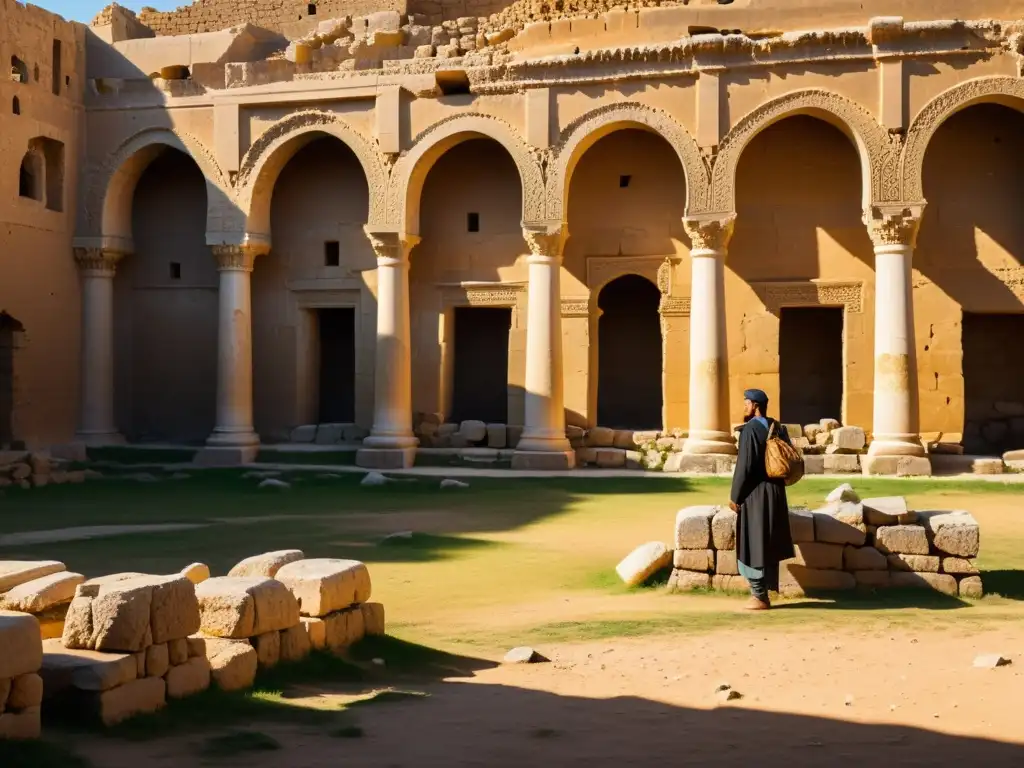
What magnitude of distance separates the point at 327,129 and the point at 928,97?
1012cm

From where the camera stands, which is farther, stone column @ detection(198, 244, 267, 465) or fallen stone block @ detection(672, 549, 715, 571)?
stone column @ detection(198, 244, 267, 465)

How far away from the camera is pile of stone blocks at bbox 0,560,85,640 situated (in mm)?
7844

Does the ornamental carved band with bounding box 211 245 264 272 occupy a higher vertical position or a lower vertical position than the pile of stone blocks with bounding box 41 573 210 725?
higher

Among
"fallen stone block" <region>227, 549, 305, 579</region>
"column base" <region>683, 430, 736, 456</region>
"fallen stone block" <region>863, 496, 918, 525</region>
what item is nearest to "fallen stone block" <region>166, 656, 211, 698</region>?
"fallen stone block" <region>227, 549, 305, 579</region>

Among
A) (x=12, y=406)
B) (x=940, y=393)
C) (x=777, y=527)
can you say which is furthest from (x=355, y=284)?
(x=777, y=527)

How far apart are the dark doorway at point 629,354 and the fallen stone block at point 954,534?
635 inches

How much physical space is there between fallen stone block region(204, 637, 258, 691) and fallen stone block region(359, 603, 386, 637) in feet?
4.20

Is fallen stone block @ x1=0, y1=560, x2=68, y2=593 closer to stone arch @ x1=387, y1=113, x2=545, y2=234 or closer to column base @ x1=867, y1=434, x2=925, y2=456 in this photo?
stone arch @ x1=387, y1=113, x2=545, y2=234

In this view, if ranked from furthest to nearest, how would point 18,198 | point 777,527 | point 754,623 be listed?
point 18,198, point 777,527, point 754,623

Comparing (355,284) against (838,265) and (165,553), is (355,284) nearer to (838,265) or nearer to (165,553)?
(838,265)

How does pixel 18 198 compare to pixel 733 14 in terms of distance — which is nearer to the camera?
pixel 733 14

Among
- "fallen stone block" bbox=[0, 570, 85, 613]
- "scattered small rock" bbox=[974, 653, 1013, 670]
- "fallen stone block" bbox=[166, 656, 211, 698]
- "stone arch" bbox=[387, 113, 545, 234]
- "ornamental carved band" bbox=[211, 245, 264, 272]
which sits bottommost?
"scattered small rock" bbox=[974, 653, 1013, 670]

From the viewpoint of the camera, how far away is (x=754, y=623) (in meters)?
8.95

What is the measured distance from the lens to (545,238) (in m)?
21.1
